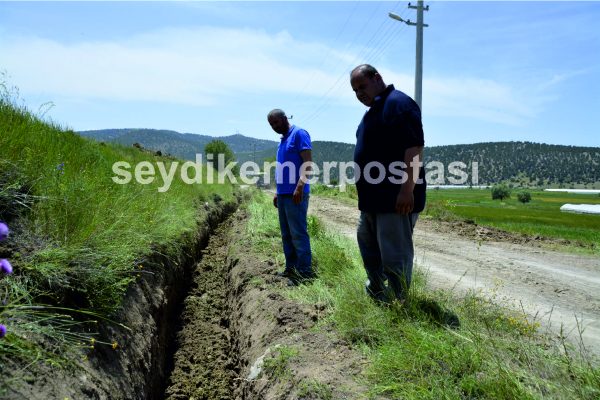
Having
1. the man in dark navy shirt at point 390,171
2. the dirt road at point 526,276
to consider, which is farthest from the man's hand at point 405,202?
the dirt road at point 526,276

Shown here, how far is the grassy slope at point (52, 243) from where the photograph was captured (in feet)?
8.58

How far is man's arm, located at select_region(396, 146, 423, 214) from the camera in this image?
3.20 meters

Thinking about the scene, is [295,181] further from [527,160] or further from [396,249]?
[527,160]

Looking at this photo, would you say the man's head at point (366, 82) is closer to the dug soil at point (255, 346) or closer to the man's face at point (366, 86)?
the man's face at point (366, 86)

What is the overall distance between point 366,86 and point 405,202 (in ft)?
3.11

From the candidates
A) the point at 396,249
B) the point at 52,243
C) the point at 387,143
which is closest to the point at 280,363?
the point at 396,249

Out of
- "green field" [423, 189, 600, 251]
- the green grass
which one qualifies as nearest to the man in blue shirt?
→ the green grass

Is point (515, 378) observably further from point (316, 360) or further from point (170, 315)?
point (170, 315)

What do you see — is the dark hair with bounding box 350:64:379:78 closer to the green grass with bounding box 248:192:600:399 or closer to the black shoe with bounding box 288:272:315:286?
the green grass with bounding box 248:192:600:399

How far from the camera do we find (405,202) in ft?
10.6

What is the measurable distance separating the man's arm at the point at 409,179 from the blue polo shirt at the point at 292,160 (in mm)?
1751

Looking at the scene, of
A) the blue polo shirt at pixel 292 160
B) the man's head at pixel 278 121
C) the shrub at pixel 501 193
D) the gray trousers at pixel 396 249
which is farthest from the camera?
the shrub at pixel 501 193

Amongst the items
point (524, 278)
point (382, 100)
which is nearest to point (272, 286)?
point (382, 100)

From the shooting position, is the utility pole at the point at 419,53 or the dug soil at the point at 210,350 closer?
the dug soil at the point at 210,350
